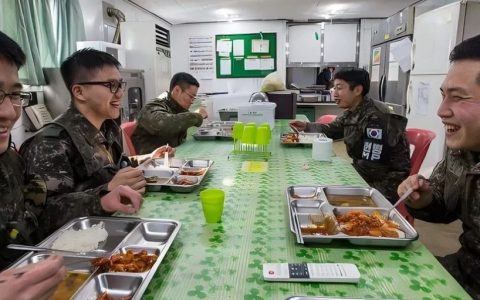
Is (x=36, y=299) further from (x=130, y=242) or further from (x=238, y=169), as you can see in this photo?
(x=238, y=169)

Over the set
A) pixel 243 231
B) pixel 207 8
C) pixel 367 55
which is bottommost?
pixel 243 231

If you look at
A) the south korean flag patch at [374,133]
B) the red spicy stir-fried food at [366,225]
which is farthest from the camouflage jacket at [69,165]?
the south korean flag patch at [374,133]

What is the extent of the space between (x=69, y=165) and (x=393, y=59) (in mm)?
4112

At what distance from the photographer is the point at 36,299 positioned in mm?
603

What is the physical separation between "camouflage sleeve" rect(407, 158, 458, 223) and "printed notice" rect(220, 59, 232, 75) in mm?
5730

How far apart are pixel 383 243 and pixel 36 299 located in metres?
0.85

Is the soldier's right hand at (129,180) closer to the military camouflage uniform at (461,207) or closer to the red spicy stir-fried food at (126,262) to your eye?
the red spicy stir-fried food at (126,262)

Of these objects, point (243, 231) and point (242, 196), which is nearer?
point (243, 231)

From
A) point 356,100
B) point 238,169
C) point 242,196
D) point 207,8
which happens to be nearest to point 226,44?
point 207,8

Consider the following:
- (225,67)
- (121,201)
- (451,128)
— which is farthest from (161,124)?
(225,67)

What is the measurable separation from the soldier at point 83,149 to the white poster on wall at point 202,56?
17.5ft

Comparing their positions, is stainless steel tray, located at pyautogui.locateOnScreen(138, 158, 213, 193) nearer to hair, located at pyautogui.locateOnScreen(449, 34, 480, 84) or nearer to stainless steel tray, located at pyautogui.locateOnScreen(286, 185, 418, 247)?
stainless steel tray, located at pyautogui.locateOnScreen(286, 185, 418, 247)

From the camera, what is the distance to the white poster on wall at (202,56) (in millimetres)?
6750

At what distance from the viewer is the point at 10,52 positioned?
0.98 m
